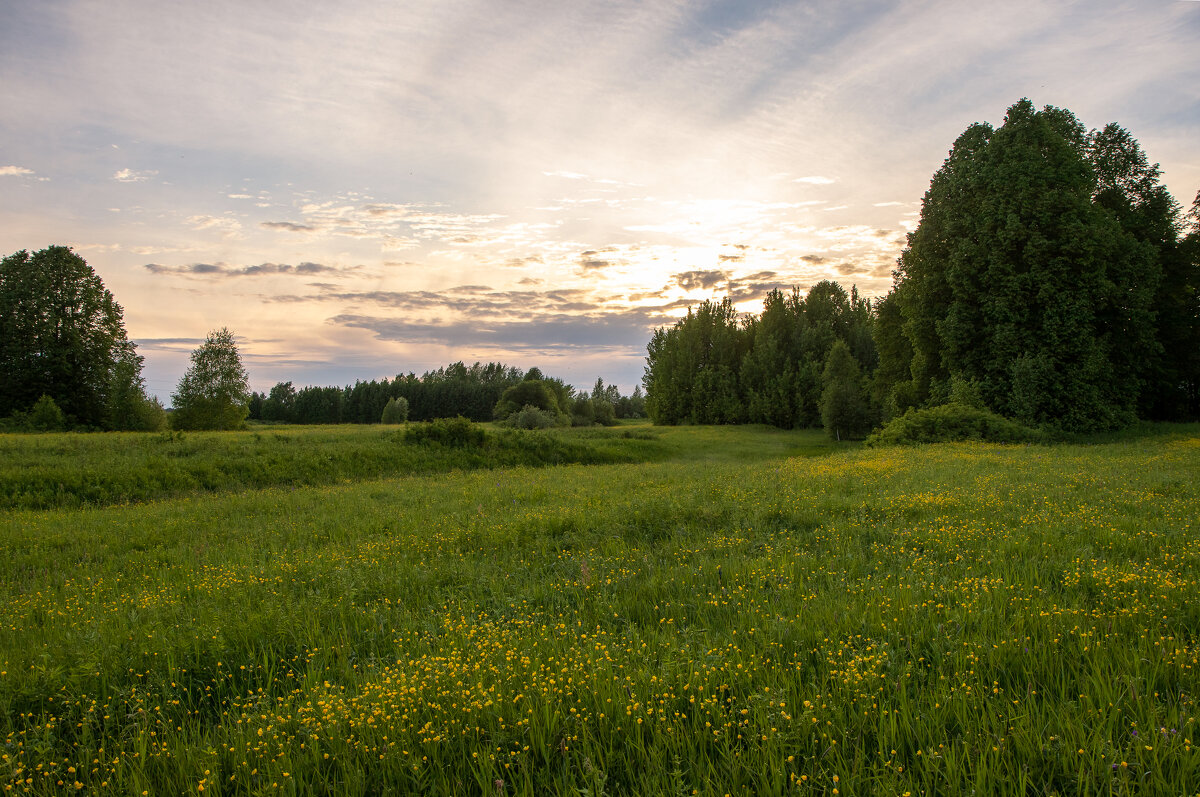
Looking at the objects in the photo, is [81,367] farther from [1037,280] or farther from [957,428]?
[1037,280]

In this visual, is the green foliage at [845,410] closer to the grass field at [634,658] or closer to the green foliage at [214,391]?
the grass field at [634,658]

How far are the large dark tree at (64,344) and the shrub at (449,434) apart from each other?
3319cm

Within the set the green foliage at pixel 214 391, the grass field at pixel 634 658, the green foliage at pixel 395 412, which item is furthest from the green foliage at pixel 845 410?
the green foliage at pixel 395 412

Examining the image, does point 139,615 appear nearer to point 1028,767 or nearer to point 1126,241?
point 1028,767

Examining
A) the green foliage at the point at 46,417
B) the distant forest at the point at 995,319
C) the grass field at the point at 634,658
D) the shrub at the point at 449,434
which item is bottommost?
the grass field at the point at 634,658

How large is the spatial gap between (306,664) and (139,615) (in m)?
2.63

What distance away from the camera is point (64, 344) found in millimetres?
47312

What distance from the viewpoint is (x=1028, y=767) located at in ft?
10.2

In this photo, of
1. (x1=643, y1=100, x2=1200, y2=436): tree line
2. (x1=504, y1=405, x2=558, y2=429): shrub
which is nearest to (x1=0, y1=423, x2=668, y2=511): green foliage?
(x1=643, y1=100, x2=1200, y2=436): tree line

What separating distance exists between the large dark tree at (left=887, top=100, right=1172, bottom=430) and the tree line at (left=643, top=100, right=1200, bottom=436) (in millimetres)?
80

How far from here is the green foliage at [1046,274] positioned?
101 ft

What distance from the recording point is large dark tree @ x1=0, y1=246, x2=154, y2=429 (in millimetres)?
45000

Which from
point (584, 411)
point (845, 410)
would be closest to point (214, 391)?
point (584, 411)

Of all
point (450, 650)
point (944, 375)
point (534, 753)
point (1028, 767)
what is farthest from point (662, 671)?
point (944, 375)
